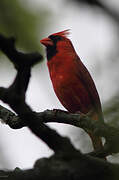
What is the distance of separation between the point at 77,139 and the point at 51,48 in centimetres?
406

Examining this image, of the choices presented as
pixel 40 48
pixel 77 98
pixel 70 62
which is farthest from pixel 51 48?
pixel 40 48

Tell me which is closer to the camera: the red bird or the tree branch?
the tree branch

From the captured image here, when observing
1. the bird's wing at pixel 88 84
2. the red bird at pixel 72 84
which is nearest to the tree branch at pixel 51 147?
the red bird at pixel 72 84

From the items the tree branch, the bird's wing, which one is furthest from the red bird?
the tree branch

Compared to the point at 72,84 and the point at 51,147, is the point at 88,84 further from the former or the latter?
the point at 51,147

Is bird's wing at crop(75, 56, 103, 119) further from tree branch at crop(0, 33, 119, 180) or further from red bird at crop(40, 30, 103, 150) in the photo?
tree branch at crop(0, 33, 119, 180)

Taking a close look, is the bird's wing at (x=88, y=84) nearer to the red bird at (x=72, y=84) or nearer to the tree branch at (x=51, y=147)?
the red bird at (x=72, y=84)

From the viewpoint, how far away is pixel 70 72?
449cm

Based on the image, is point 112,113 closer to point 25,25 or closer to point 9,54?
point 9,54

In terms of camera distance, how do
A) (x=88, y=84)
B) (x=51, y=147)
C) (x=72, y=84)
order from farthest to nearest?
(x=88, y=84), (x=72, y=84), (x=51, y=147)

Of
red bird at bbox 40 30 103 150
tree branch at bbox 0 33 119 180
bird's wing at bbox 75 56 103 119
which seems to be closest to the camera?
tree branch at bbox 0 33 119 180

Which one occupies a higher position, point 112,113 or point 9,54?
point 9,54

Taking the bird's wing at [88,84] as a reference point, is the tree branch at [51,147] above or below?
above

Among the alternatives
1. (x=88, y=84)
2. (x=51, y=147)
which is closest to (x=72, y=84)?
(x=88, y=84)
